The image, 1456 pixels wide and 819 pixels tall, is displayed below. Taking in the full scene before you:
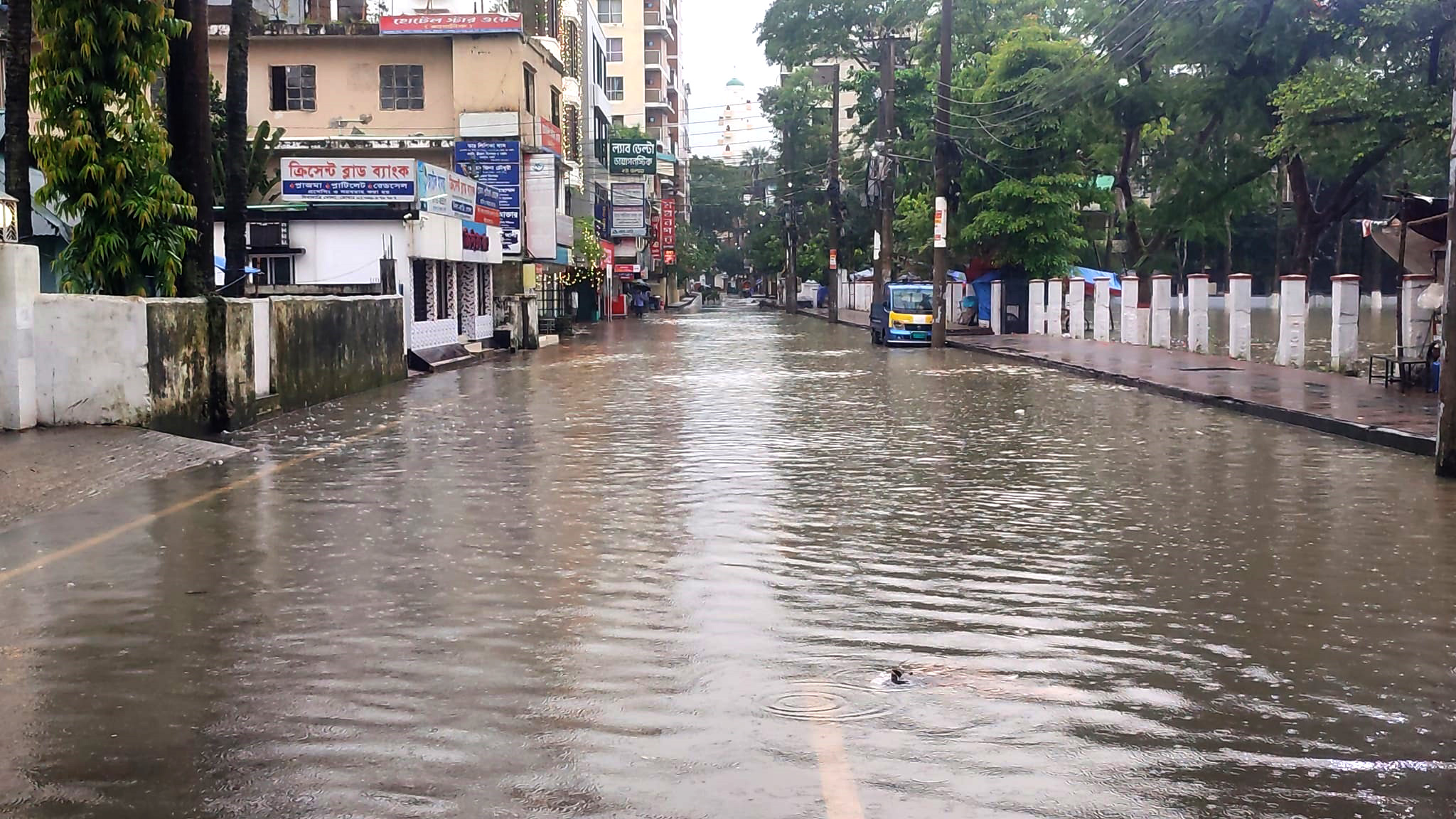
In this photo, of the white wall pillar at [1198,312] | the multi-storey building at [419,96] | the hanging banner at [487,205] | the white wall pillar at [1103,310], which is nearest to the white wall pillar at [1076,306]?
the white wall pillar at [1103,310]

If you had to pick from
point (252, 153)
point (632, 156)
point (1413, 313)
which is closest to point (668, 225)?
point (632, 156)

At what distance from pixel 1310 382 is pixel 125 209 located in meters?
17.5

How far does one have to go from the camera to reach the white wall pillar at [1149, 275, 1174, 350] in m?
36.2

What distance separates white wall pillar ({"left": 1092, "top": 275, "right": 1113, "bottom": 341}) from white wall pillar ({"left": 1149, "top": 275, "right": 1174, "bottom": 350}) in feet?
13.9

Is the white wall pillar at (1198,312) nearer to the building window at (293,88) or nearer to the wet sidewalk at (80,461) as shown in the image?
the wet sidewalk at (80,461)

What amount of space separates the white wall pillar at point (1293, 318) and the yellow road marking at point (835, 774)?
2427 centimetres

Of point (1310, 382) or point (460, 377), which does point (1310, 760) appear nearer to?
point (1310, 382)

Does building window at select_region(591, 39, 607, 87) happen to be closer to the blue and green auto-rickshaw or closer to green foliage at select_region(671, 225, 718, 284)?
the blue and green auto-rickshaw

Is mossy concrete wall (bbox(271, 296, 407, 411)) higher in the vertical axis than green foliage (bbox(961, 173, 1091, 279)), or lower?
lower

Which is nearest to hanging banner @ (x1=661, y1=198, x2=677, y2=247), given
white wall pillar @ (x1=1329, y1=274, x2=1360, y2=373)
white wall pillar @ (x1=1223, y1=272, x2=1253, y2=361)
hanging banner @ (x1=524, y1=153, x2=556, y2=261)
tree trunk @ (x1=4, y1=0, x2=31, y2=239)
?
hanging banner @ (x1=524, y1=153, x2=556, y2=261)

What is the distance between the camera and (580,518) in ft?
36.1

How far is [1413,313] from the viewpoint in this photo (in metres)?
23.3

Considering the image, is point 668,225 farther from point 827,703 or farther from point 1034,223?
point 827,703

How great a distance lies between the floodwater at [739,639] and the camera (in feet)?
16.7
